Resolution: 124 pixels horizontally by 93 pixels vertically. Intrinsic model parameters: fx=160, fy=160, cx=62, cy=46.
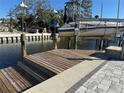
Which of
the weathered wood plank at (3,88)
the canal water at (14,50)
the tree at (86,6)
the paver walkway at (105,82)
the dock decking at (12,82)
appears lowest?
the canal water at (14,50)

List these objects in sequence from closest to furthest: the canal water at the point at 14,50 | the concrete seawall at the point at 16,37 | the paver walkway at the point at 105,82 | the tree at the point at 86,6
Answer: the paver walkway at the point at 105,82
the canal water at the point at 14,50
the concrete seawall at the point at 16,37
the tree at the point at 86,6

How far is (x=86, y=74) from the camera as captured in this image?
4.71m

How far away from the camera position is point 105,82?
4211mm

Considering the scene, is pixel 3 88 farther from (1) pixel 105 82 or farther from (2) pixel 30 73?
(1) pixel 105 82

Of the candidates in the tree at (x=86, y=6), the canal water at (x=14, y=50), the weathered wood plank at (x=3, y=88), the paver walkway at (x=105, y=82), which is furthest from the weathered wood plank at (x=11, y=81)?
the tree at (x=86, y=6)

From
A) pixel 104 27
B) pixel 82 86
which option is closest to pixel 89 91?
pixel 82 86

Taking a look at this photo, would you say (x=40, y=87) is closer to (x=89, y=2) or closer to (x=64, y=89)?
(x=64, y=89)

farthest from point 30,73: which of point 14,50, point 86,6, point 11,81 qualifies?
point 86,6

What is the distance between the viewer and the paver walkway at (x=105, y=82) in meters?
3.74

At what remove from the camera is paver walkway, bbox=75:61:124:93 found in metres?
3.74

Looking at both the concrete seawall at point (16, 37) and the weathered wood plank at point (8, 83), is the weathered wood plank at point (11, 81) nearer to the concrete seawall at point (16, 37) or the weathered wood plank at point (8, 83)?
the weathered wood plank at point (8, 83)

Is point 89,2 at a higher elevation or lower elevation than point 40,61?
higher

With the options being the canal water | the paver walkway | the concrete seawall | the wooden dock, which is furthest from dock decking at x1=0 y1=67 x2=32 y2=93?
the concrete seawall

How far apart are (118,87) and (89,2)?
45.9m
